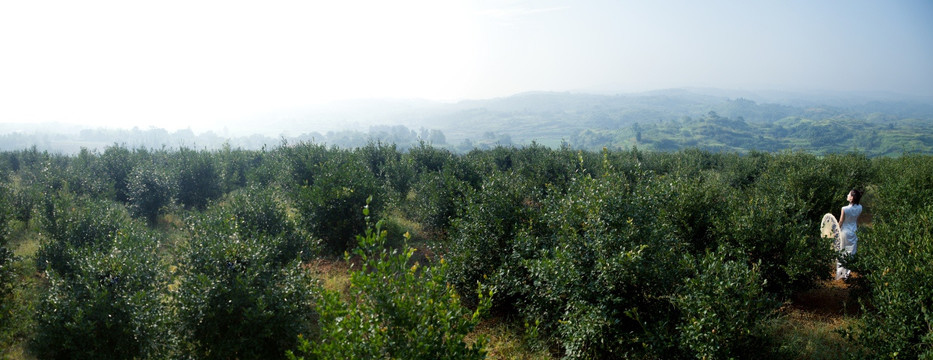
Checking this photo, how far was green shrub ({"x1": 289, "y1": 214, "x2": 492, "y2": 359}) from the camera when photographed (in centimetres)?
465

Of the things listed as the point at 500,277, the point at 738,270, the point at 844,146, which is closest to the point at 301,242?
the point at 500,277

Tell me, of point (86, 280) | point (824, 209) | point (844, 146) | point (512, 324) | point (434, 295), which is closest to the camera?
point (434, 295)

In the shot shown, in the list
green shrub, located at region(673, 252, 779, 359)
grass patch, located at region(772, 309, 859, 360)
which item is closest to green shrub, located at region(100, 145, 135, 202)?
green shrub, located at region(673, 252, 779, 359)

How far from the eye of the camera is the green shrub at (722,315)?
6.64m

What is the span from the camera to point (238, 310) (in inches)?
304

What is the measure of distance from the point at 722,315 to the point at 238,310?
8.97 meters

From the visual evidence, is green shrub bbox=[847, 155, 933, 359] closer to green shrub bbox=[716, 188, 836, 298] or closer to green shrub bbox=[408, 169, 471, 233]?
green shrub bbox=[716, 188, 836, 298]

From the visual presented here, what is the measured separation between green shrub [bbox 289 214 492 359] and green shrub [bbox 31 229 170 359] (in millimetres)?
5233

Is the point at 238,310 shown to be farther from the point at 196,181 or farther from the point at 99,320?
the point at 196,181

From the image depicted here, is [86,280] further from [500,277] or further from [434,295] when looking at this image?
[500,277]

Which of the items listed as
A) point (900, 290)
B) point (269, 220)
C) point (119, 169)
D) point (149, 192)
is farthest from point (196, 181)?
point (900, 290)

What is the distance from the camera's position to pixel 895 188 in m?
15.4

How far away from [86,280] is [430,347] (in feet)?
26.0

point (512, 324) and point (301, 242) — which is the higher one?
point (301, 242)
